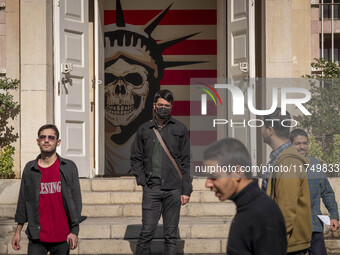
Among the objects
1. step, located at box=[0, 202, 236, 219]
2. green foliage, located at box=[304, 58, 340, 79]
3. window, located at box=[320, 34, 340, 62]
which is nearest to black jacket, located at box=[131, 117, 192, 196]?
step, located at box=[0, 202, 236, 219]

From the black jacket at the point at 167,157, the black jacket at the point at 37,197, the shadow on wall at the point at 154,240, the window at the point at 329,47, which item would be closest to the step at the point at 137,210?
the shadow on wall at the point at 154,240

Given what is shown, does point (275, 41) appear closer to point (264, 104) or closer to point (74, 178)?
point (264, 104)

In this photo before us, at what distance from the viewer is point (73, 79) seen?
11844 millimetres

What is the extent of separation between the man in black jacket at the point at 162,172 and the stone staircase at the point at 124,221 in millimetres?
1531

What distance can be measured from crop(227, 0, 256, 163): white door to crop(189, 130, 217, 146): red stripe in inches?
113

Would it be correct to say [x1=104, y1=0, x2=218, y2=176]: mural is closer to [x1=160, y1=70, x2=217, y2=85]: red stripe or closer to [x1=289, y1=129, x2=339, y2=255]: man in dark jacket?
[x1=160, y1=70, x2=217, y2=85]: red stripe

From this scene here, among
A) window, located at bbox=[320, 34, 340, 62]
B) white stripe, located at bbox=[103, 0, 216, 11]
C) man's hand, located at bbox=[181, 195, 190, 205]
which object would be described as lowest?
man's hand, located at bbox=[181, 195, 190, 205]

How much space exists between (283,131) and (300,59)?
22.4 ft

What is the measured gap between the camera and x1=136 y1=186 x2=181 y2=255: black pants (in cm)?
779

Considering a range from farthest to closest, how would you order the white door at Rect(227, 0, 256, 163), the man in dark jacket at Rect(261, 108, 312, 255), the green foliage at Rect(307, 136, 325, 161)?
the white door at Rect(227, 0, 256, 163), the green foliage at Rect(307, 136, 325, 161), the man in dark jacket at Rect(261, 108, 312, 255)

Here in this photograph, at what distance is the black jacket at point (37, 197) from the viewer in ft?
19.7

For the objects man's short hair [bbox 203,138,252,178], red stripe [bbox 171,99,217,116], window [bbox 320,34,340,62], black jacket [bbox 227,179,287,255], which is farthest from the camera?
red stripe [bbox 171,99,217,116]

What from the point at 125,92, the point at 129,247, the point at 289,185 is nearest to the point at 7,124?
the point at 129,247

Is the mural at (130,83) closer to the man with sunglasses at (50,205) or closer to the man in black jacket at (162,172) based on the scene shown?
the man in black jacket at (162,172)
